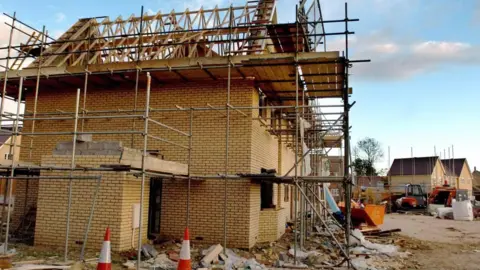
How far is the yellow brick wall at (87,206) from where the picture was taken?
9531 millimetres

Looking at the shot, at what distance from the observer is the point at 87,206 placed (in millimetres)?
9805

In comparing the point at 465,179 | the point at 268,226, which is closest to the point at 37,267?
the point at 268,226

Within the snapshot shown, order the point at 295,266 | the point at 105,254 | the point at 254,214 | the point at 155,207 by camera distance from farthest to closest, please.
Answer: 1. the point at 155,207
2. the point at 254,214
3. the point at 295,266
4. the point at 105,254

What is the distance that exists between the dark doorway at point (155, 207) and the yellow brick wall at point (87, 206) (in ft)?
4.51

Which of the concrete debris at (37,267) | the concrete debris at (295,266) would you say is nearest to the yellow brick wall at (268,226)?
the concrete debris at (295,266)

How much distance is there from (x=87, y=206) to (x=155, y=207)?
2.16 m

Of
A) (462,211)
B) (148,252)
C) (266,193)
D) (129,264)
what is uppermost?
(266,193)

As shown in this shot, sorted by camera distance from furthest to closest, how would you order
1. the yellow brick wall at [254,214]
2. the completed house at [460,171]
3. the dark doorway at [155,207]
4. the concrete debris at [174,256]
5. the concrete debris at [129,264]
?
1. the completed house at [460,171]
2. the dark doorway at [155,207]
3. the yellow brick wall at [254,214]
4. the concrete debris at [174,256]
5. the concrete debris at [129,264]

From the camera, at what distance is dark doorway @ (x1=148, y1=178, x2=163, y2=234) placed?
11.4 metres

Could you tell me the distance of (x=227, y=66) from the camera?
10453 millimetres

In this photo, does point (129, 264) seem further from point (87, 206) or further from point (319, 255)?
point (319, 255)

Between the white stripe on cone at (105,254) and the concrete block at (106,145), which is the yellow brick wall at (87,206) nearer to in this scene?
the concrete block at (106,145)

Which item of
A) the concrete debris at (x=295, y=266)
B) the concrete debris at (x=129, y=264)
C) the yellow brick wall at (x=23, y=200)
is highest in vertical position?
the yellow brick wall at (x=23, y=200)

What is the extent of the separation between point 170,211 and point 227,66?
13.4 feet
